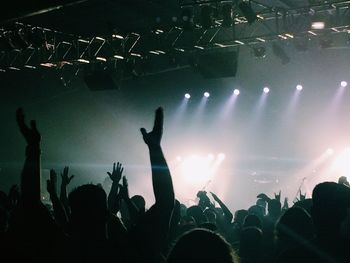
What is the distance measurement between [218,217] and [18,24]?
7.58m

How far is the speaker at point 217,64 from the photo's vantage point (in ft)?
37.6

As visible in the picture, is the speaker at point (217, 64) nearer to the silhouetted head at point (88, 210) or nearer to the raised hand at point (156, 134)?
the raised hand at point (156, 134)

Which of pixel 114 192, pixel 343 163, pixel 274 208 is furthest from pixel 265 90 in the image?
pixel 114 192

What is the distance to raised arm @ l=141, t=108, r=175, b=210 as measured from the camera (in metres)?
2.30

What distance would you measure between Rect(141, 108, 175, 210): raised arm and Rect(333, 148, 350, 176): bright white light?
16.4 m

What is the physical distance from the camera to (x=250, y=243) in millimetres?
3885

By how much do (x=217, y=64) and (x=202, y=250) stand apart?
33.8ft

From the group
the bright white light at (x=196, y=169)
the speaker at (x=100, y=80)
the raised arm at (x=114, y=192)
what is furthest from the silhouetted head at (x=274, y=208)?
the bright white light at (x=196, y=169)

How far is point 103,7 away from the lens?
12.0 meters

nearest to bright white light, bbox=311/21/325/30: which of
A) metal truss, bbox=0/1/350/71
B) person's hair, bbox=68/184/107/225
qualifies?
metal truss, bbox=0/1/350/71

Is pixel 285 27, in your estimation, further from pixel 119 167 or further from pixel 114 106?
pixel 114 106

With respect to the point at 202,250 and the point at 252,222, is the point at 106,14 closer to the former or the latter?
the point at 252,222

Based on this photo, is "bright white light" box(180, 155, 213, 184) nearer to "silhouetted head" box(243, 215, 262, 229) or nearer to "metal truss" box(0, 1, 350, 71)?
"metal truss" box(0, 1, 350, 71)

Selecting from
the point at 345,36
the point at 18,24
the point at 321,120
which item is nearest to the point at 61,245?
the point at 18,24
